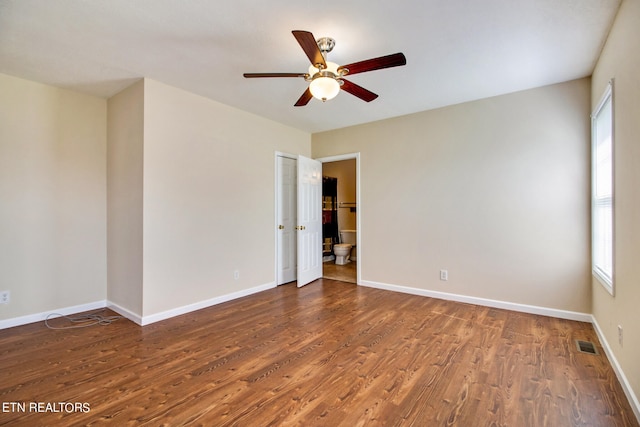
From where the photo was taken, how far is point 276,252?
15.1 ft

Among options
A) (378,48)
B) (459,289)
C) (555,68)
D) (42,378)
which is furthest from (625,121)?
(42,378)

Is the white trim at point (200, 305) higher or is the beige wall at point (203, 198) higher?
the beige wall at point (203, 198)

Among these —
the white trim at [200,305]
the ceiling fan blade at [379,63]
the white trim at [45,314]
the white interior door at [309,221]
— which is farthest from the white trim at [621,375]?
the white trim at [45,314]

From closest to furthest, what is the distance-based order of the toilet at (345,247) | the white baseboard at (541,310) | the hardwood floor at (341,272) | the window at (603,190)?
the white baseboard at (541,310) < the window at (603,190) < the hardwood floor at (341,272) < the toilet at (345,247)

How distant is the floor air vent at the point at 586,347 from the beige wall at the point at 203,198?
11.8 feet

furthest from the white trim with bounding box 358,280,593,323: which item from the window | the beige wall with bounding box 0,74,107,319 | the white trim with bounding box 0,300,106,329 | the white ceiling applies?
the beige wall with bounding box 0,74,107,319

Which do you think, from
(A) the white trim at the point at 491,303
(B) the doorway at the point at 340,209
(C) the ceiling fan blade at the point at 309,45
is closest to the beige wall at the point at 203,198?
(A) the white trim at the point at 491,303

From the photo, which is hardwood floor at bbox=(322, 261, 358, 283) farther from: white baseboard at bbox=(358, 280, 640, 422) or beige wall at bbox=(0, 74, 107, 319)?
beige wall at bbox=(0, 74, 107, 319)

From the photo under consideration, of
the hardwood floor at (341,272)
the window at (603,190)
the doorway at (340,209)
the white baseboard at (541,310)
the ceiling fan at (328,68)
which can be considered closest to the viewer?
the white baseboard at (541,310)

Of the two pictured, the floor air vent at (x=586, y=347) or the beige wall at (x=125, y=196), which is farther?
the beige wall at (x=125, y=196)

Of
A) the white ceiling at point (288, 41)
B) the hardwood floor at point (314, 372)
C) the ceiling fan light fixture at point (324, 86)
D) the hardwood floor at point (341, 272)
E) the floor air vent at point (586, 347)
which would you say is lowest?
the hardwood floor at point (314, 372)

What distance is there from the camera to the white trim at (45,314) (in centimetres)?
297

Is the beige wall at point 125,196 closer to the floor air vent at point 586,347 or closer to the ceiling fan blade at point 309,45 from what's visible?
the ceiling fan blade at point 309,45

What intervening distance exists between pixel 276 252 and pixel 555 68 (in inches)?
157
